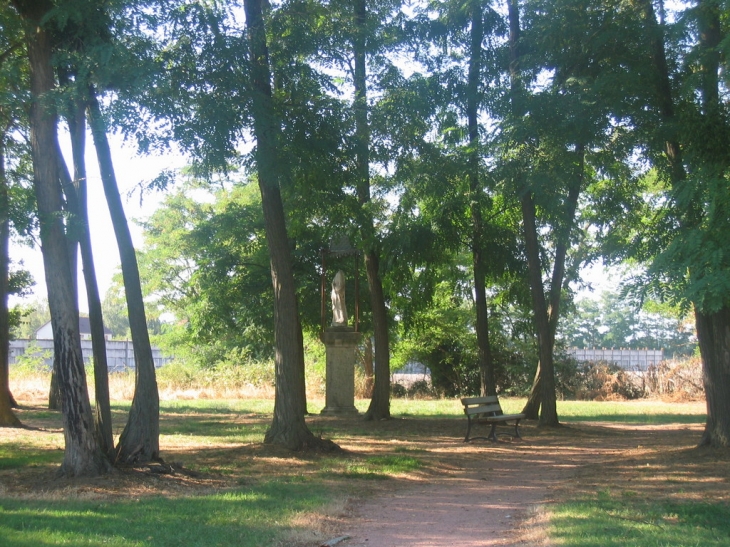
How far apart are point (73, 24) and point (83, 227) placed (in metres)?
2.76

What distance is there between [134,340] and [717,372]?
30.5 ft

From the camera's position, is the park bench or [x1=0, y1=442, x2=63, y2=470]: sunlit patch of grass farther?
the park bench

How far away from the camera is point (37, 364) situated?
34.8m

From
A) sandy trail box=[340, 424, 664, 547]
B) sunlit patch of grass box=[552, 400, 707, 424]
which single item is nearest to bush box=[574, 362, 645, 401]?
sunlit patch of grass box=[552, 400, 707, 424]

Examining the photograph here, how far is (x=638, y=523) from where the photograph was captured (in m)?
7.43

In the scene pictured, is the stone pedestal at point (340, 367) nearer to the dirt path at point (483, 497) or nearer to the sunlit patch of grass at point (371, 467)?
the dirt path at point (483, 497)

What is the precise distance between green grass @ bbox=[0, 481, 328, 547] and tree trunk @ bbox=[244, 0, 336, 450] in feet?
12.3

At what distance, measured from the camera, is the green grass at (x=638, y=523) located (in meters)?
6.57

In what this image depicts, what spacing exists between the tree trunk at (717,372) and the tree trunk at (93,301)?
9.21 metres

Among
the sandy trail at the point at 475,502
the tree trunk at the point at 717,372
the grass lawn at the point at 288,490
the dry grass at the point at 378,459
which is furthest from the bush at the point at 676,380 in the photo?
the tree trunk at the point at 717,372

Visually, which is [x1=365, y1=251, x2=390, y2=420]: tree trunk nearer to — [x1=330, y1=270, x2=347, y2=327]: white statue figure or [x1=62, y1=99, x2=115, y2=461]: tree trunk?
[x1=330, y1=270, x2=347, y2=327]: white statue figure

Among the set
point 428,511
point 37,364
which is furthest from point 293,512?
point 37,364

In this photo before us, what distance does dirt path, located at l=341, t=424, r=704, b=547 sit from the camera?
7.37 m

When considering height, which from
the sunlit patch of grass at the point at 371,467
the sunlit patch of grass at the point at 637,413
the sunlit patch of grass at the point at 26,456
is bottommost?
the sunlit patch of grass at the point at 371,467
